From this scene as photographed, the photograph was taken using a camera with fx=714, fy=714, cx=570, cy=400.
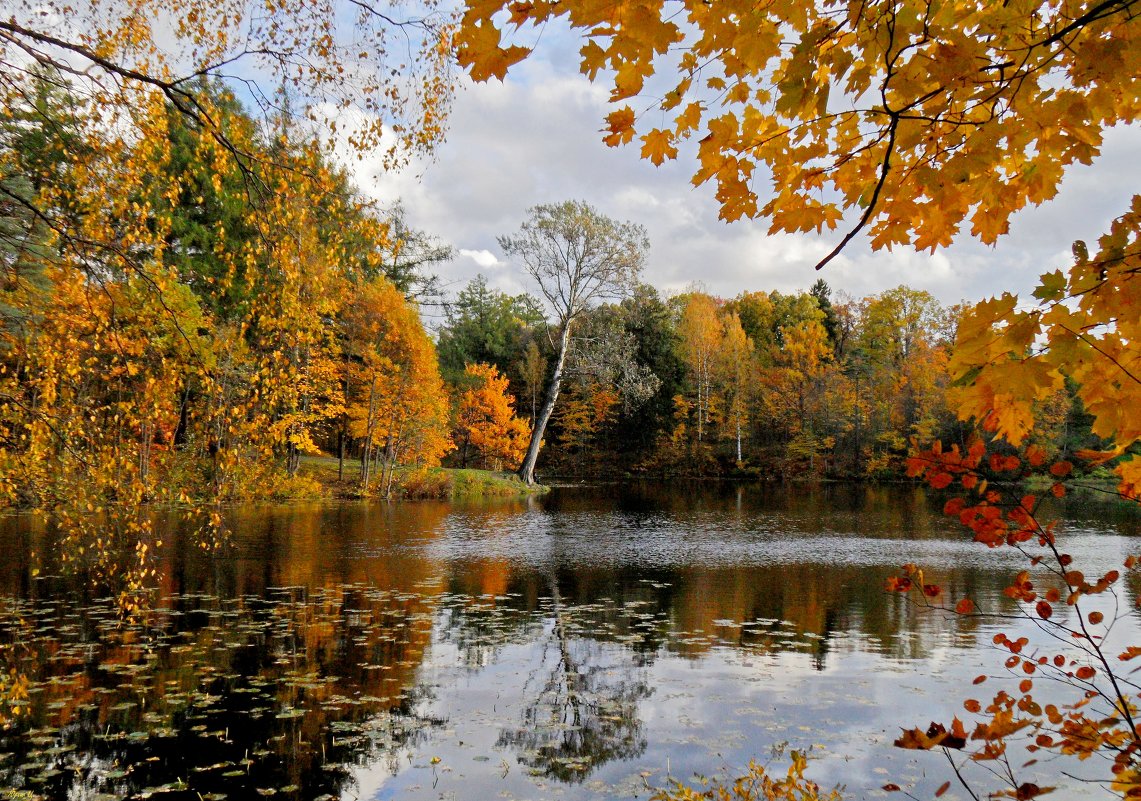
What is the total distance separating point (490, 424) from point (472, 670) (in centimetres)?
2903

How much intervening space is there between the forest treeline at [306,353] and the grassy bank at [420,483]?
20.1 inches

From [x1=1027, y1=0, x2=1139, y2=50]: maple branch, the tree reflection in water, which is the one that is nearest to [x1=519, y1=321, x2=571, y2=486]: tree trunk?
the tree reflection in water

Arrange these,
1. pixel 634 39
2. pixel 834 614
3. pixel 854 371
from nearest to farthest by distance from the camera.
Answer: pixel 634 39
pixel 834 614
pixel 854 371

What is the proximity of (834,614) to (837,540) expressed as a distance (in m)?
7.47

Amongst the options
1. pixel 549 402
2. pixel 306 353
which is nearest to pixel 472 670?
pixel 306 353

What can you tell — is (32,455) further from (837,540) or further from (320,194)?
(837,540)

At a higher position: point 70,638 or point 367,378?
point 367,378

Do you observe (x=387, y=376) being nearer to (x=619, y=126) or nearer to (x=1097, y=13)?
(x=619, y=126)

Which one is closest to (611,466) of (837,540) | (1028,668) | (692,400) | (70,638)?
(692,400)

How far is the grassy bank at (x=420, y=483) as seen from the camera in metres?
24.1

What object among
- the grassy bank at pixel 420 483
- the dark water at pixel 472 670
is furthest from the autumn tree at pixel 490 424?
the dark water at pixel 472 670

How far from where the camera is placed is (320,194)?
454cm

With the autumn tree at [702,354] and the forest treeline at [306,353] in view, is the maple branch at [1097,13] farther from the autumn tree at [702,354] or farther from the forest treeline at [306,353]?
the autumn tree at [702,354]

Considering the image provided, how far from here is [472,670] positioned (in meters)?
6.57
